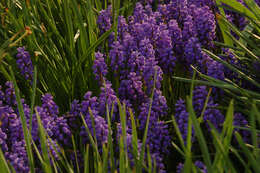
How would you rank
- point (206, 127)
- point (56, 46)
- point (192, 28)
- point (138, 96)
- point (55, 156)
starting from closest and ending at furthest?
point (55, 156) < point (206, 127) < point (138, 96) < point (192, 28) < point (56, 46)

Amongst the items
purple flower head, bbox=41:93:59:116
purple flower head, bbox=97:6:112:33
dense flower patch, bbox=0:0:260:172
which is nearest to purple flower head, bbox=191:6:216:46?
dense flower patch, bbox=0:0:260:172

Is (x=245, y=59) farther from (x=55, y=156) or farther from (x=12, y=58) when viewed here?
(x=12, y=58)

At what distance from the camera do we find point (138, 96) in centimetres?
244

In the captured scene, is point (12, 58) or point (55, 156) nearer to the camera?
point (55, 156)

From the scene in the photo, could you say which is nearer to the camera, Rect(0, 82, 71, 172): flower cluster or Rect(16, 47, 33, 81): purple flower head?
Rect(0, 82, 71, 172): flower cluster

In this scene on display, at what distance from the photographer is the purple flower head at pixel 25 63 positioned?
8.55 feet

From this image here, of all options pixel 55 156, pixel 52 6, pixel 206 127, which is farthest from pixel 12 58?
pixel 206 127

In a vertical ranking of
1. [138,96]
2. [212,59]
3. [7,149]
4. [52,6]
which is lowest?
[7,149]

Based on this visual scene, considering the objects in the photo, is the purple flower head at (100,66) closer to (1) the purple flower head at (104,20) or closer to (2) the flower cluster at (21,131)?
(2) the flower cluster at (21,131)

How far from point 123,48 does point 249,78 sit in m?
0.77

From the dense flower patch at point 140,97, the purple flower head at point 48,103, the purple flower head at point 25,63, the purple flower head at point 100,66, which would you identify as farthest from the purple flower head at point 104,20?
the purple flower head at point 48,103

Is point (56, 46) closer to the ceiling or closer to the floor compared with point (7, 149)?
closer to the ceiling

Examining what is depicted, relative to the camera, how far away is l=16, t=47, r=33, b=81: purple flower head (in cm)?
261

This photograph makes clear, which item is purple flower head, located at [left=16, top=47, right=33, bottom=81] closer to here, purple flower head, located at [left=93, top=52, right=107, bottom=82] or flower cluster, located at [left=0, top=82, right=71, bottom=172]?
flower cluster, located at [left=0, top=82, right=71, bottom=172]
